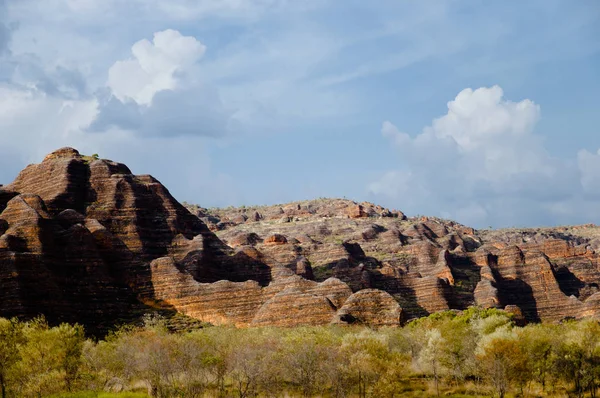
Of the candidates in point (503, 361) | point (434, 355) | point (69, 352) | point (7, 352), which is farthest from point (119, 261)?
point (503, 361)

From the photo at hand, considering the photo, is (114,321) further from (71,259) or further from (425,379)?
(425,379)

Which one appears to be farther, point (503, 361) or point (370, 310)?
point (370, 310)

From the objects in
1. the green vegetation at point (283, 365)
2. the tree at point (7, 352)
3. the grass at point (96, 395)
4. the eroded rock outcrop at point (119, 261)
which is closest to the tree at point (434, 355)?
the green vegetation at point (283, 365)

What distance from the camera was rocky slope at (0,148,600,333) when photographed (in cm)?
9088

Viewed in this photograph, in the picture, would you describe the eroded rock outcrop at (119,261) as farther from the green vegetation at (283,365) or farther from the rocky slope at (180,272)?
the green vegetation at (283,365)

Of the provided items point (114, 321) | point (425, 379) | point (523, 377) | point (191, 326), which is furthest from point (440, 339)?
point (114, 321)

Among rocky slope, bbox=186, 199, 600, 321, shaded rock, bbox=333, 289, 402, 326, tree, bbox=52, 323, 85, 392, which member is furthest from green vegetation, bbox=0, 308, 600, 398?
rocky slope, bbox=186, 199, 600, 321

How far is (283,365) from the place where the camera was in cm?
6406

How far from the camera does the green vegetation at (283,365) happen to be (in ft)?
201

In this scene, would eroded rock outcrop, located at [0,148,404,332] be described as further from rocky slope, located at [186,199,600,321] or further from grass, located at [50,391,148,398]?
grass, located at [50,391,148,398]

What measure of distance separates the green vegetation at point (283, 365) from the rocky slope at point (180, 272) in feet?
53.3

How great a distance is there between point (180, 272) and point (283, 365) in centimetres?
3901

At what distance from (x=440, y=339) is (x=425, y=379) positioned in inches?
177

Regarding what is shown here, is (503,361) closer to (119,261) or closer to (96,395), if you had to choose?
(96,395)
